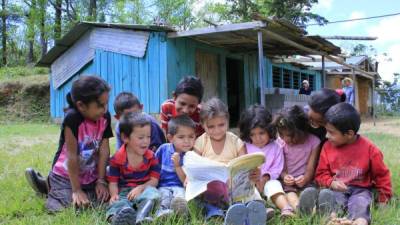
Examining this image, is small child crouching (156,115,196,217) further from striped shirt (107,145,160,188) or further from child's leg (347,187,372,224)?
child's leg (347,187,372,224)

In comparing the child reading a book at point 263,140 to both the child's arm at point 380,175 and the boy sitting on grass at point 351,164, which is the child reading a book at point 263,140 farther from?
the child's arm at point 380,175

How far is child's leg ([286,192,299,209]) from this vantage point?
300 centimetres

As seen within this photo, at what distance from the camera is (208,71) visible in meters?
11.5

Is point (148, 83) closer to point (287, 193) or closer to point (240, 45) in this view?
point (240, 45)

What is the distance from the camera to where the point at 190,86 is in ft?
12.3

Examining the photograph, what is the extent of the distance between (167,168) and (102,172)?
51 cm

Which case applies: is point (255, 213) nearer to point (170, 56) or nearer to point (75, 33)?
point (170, 56)

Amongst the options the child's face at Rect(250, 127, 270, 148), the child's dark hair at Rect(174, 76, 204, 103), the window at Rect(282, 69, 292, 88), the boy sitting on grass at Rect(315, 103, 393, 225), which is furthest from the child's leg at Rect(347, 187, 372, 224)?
the window at Rect(282, 69, 292, 88)

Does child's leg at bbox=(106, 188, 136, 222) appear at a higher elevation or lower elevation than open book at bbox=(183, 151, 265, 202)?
lower

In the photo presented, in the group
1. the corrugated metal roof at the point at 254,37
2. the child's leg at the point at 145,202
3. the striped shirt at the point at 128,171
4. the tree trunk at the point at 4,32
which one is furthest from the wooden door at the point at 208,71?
the tree trunk at the point at 4,32

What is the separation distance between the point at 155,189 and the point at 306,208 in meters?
1.02

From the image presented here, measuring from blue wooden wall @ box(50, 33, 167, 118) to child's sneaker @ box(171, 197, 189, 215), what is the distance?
723cm

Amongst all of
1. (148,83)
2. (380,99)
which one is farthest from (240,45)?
(380,99)

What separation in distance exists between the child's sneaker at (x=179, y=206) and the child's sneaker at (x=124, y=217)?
0.99 feet
